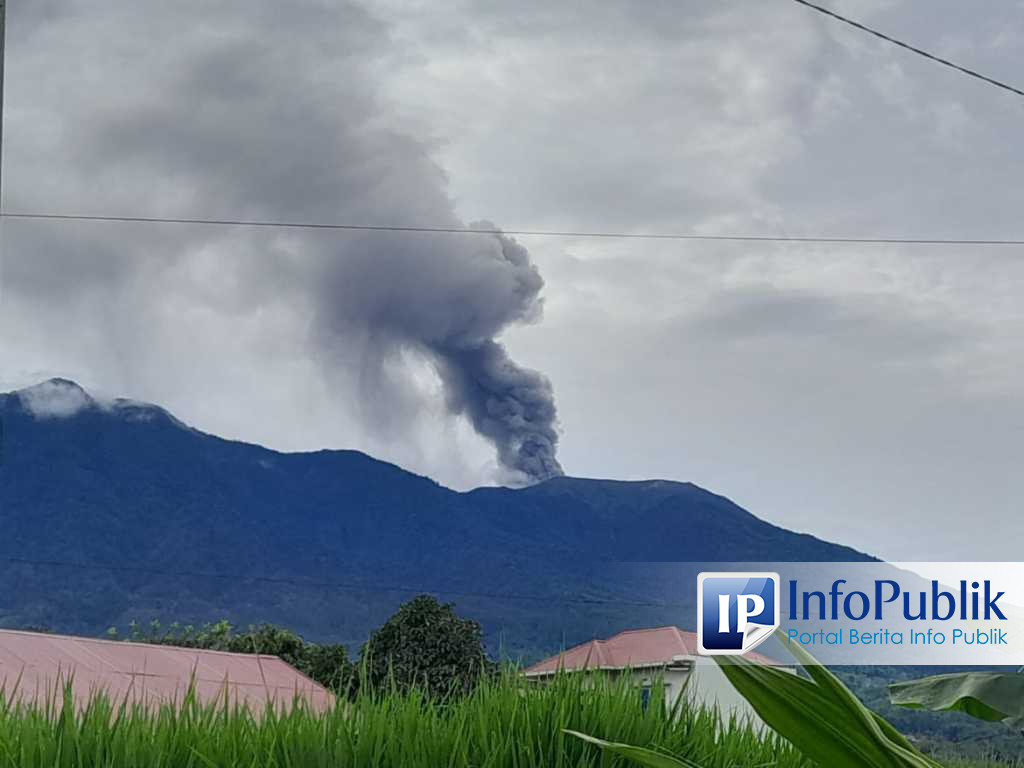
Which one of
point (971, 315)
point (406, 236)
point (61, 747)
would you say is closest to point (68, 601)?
point (406, 236)

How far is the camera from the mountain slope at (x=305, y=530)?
55750 millimetres

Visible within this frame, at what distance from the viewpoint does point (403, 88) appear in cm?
6284

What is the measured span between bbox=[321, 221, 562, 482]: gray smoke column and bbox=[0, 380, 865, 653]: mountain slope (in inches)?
143

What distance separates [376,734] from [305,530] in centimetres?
6080

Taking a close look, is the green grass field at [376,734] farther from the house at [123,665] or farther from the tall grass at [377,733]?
the house at [123,665]

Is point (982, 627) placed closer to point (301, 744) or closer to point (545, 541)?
point (301, 744)

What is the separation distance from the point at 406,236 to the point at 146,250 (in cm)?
1229

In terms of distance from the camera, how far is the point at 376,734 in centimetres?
353

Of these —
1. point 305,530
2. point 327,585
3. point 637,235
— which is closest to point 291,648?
point 637,235

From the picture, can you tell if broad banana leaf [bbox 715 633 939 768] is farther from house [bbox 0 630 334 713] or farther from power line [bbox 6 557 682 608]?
power line [bbox 6 557 682 608]

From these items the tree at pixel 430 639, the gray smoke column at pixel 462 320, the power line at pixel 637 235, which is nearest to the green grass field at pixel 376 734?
the power line at pixel 637 235

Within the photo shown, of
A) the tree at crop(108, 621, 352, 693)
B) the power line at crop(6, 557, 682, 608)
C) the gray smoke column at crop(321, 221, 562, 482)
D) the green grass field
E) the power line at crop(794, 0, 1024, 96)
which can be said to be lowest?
the green grass field

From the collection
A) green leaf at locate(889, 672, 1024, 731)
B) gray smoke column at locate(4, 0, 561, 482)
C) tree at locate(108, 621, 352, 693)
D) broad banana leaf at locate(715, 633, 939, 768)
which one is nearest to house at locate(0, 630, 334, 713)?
green leaf at locate(889, 672, 1024, 731)

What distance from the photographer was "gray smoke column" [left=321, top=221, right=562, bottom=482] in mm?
60688
